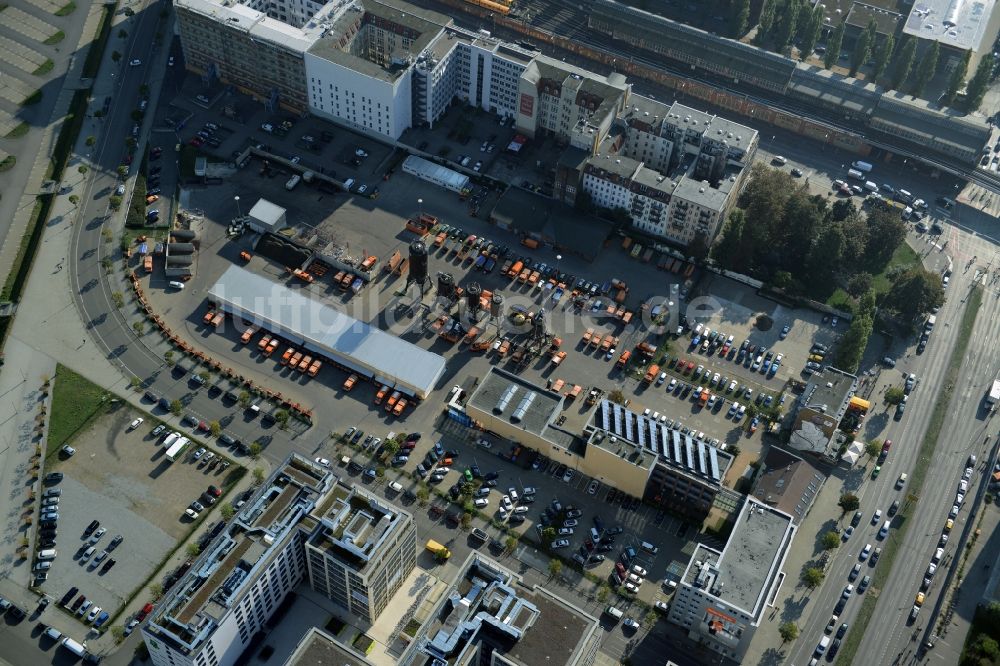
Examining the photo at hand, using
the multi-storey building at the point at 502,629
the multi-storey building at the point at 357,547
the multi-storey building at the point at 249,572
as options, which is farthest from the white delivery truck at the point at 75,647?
the multi-storey building at the point at 502,629

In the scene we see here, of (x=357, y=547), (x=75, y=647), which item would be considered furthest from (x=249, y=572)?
(x=75, y=647)

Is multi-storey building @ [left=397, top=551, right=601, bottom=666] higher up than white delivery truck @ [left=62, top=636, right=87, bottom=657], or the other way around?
multi-storey building @ [left=397, top=551, right=601, bottom=666]

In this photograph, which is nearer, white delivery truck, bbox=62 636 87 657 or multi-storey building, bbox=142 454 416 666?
multi-storey building, bbox=142 454 416 666

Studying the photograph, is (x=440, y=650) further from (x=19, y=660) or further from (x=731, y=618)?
(x=19, y=660)

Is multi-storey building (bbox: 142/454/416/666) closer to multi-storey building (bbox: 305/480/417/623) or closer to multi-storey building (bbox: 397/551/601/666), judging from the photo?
multi-storey building (bbox: 305/480/417/623)

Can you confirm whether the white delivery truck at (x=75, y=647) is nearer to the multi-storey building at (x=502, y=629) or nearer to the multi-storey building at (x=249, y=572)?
the multi-storey building at (x=249, y=572)

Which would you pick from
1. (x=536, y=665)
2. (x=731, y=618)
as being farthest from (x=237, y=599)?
(x=731, y=618)

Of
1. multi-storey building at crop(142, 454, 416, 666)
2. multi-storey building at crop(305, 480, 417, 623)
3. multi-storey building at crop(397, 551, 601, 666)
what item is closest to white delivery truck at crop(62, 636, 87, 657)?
multi-storey building at crop(142, 454, 416, 666)

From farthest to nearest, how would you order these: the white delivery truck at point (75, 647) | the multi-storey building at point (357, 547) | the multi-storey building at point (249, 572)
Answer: the white delivery truck at point (75, 647) < the multi-storey building at point (357, 547) < the multi-storey building at point (249, 572)
